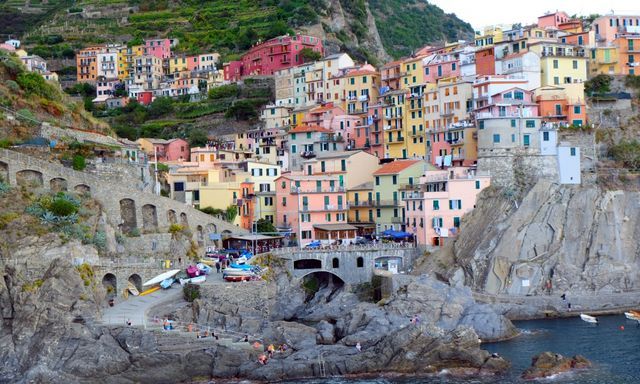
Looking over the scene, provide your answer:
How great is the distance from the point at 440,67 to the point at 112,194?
102 feet

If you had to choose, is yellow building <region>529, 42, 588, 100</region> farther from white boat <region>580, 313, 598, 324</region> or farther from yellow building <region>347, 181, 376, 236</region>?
white boat <region>580, 313, 598, 324</region>

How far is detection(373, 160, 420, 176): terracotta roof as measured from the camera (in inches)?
2881

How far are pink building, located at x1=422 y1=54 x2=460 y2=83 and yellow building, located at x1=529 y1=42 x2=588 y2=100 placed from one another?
307 inches

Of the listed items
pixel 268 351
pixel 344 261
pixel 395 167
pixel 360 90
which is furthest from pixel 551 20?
pixel 268 351

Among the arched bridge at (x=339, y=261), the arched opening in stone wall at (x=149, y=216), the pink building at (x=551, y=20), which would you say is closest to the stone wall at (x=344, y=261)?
the arched bridge at (x=339, y=261)

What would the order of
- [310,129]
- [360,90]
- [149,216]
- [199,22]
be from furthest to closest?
[199,22] → [360,90] → [310,129] → [149,216]

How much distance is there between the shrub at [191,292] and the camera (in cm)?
5761

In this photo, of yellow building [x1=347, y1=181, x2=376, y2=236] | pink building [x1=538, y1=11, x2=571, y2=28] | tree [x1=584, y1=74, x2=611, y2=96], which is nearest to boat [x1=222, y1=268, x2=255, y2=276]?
yellow building [x1=347, y1=181, x2=376, y2=236]

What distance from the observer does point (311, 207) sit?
73.1 m

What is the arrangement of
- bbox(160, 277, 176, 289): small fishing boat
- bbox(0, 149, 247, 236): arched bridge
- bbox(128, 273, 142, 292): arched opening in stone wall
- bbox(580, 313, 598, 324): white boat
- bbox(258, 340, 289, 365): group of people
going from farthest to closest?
1. bbox(0, 149, 247, 236): arched bridge
2. bbox(580, 313, 598, 324): white boat
3. bbox(128, 273, 142, 292): arched opening in stone wall
4. bbox(160, 277, 176, 289): small fishing boat
5. bbox(258, 340, 289, 365): group of people

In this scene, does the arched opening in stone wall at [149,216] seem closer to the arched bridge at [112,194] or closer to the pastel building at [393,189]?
the arched bridge at [112,194]

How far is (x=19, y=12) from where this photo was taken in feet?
463

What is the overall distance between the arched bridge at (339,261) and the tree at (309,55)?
3601 cm

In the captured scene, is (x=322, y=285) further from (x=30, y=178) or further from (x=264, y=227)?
(x=30, y=178)
